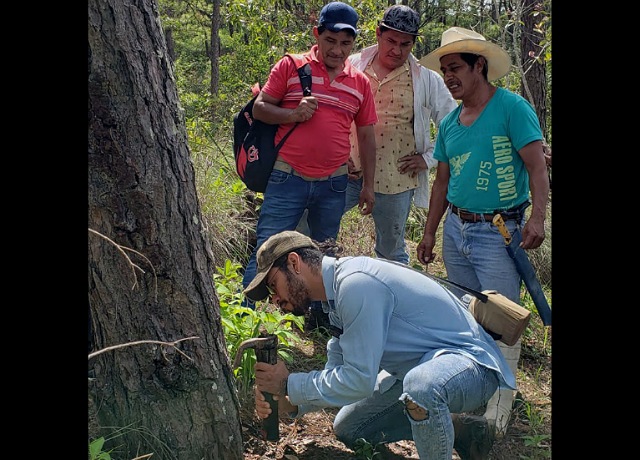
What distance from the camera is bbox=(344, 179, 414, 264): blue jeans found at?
4660mm

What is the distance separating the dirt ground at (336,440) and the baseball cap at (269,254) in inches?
32.6

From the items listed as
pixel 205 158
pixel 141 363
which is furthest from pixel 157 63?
pixel 205 158

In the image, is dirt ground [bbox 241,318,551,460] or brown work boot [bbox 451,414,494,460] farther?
dirt ground [bbox 241,318,551,460]

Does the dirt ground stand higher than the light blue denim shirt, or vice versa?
the light blue denim shirt

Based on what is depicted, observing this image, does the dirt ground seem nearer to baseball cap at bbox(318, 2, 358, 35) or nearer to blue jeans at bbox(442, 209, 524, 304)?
blue jeans at bbox(442, 209, 524, 304)

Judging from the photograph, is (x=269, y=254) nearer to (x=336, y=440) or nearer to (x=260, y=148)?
(x=336, y=440)

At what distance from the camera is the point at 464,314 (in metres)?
3.01

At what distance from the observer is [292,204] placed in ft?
13.8

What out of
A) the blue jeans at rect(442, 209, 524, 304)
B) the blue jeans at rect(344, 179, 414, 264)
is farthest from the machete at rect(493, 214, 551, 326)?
the blue jeans at rect(344, 179, 414, 264)

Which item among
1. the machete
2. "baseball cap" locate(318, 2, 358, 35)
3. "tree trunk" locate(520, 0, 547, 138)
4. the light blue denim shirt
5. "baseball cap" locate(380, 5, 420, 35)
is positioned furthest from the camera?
"tree trunk" locate(520, 0, 547, 138)

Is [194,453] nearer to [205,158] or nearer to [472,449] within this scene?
[472,449]

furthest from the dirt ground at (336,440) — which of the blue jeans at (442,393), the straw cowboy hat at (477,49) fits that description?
the straw cowboy hat at (477,49)

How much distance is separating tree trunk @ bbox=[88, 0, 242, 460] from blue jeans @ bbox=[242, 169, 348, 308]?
1.39 m

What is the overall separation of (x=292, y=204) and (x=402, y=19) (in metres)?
1.39
